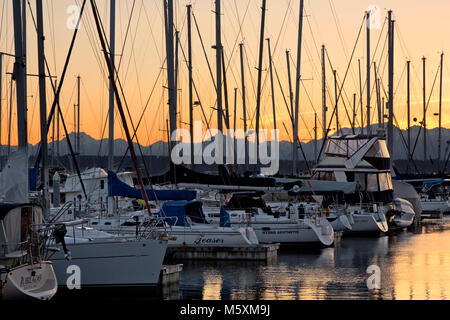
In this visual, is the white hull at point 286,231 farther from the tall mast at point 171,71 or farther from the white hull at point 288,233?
the tall mast at point 171,71

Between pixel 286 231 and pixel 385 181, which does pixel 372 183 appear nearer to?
pixel 385 181

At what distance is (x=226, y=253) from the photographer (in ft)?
114

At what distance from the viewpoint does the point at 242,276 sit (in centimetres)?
3086

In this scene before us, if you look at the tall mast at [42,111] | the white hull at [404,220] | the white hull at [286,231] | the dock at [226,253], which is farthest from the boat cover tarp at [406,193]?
the tall mast at [42,111]

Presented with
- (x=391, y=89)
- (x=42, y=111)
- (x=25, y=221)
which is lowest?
(x=25, y=221)

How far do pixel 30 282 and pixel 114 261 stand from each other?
194 inches

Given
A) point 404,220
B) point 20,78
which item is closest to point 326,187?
point 404,220

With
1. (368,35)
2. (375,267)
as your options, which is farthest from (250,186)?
(368,35)

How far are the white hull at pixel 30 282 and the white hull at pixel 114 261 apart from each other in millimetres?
3666

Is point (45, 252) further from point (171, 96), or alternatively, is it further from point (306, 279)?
point (171, 96)

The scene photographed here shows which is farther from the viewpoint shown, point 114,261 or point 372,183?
point 372,183

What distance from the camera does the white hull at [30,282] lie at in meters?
20.4
